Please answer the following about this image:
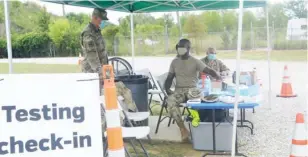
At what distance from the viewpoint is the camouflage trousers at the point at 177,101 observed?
5258 mm

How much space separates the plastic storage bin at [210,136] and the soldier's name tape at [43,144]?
255cm

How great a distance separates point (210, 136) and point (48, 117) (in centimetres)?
278

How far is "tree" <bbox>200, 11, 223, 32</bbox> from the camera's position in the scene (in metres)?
28.1

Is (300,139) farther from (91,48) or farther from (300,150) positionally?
(91,48)

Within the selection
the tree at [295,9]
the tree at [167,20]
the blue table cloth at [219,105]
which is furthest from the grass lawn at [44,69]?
the tree at [295,9]

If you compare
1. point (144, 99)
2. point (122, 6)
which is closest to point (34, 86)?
point (144, 99)

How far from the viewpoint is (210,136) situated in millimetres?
4832

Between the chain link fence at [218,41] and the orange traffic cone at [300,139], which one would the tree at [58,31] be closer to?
the chain link fence at [218,41]

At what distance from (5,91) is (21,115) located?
7.0 inches

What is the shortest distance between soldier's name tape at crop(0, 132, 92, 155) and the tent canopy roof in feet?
14.8

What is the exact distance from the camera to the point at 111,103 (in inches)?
104

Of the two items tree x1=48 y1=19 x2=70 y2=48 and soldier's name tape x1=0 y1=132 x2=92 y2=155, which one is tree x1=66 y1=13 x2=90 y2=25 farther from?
soldier's name tape x1=0 y1=132 x2=92 y2=155

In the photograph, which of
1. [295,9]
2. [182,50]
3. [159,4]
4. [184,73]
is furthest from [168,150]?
[295,9]

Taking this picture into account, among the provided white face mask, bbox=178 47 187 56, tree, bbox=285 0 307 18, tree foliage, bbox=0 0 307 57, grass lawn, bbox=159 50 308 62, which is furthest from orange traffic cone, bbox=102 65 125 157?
tree, bbox=285 0 307 18
